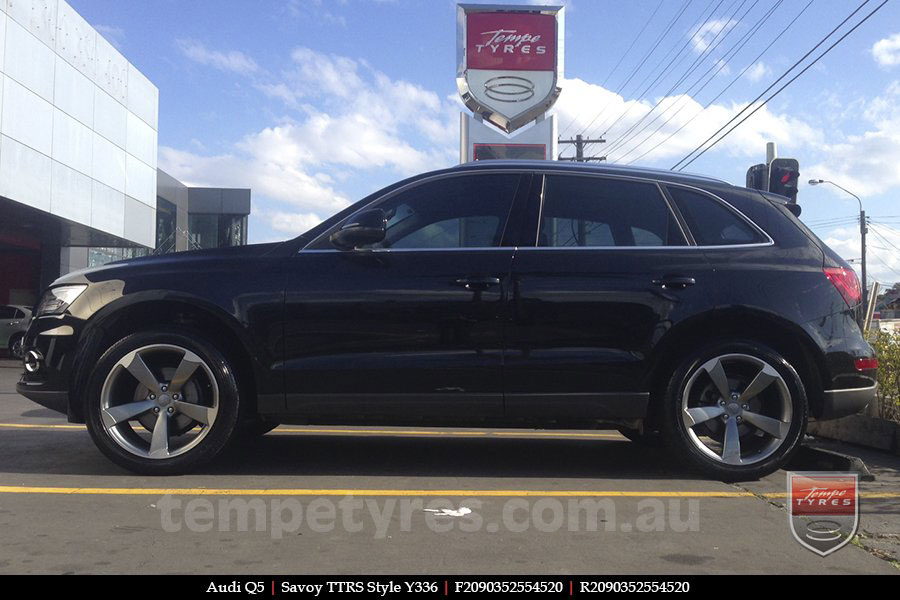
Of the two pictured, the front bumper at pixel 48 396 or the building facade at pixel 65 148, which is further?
the building facade at pixel 65 148

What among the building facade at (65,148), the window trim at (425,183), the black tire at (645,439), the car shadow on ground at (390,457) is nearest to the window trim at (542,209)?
the window trim at (425,183)

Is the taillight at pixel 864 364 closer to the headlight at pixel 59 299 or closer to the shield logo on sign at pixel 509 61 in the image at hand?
the headlight at pixel 59 299

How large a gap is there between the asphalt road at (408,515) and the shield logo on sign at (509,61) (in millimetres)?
16601

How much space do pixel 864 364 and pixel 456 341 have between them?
2.31 meters

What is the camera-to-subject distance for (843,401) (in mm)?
4762

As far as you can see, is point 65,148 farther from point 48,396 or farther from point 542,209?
point 542,209

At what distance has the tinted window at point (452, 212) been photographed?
4.87 m

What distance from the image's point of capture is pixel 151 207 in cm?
3055

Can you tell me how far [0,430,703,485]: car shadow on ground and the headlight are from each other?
0.92 meters

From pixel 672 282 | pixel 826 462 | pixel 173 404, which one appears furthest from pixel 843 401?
pixel 173 404

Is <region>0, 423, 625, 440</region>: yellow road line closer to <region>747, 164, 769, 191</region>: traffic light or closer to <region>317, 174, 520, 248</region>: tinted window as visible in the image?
<region>317, 174, 520, 248</region>: tinted window

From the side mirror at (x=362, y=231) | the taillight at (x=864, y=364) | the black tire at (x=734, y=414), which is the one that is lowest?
the black tire at (x=734, y=414)

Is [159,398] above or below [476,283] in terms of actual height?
below

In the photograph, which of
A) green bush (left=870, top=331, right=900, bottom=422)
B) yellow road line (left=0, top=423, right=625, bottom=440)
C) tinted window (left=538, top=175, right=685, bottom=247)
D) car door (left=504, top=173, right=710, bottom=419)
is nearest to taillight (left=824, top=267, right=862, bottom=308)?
car door (left=504, top=173, right=710, bottom=419)
